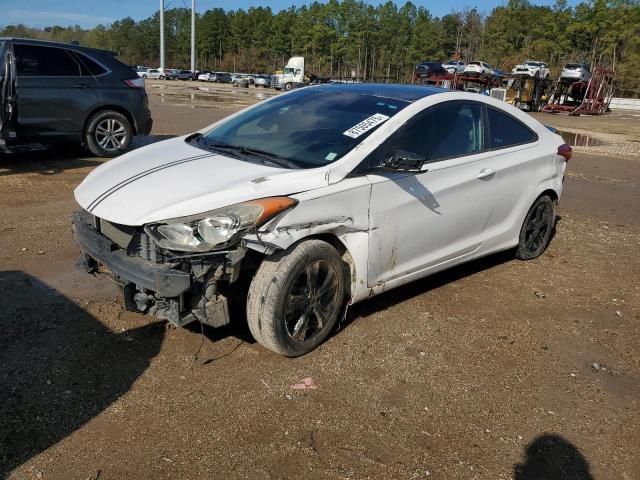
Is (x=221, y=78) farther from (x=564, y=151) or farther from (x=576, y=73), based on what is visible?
(x=564, y=151)

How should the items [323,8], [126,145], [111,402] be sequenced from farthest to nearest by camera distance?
[323,8] < [126,145] < [111,402]

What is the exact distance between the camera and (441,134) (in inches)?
169

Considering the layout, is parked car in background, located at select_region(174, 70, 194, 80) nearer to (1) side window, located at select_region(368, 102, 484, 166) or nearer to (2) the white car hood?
(1) side window, located at select_region(368, 102, 484, 166)

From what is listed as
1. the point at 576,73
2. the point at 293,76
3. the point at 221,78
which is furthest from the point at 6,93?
the point at 221,78

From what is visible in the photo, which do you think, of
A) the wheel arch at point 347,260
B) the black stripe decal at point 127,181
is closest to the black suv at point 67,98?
the black stripe decal at point 127,181

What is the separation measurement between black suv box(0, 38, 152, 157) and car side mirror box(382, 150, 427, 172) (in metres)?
6.45

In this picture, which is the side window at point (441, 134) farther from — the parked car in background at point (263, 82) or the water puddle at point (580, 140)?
the parked car in background at point (263, 82)

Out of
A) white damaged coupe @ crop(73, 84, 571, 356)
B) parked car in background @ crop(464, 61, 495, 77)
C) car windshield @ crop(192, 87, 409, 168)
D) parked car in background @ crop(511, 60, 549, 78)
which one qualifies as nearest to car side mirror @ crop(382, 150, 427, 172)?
white damaged coupe @ crop(73, 84, 571, 356)

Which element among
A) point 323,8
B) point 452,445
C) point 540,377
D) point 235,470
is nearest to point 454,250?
point 540,377

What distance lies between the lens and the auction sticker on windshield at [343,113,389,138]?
12.6ft

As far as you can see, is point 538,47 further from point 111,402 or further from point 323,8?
point 111,402

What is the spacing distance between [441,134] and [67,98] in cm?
671

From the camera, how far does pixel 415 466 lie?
2.68 metres

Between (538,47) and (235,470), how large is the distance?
7995 cm
